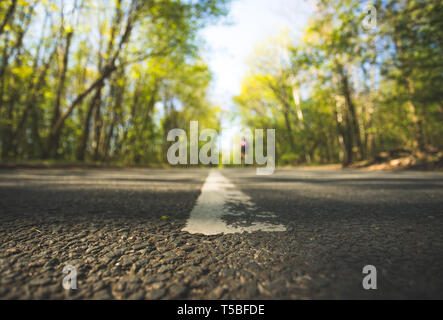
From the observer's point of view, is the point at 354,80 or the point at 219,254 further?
the point at 354,80

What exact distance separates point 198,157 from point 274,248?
3794 cm

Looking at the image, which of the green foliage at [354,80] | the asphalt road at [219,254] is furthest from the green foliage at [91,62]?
the asphalt road at [219,254]

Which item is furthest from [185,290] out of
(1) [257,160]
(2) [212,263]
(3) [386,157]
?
(1) [257,160]

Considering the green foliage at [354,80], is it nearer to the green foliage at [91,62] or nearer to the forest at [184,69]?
the forest at [184,69]

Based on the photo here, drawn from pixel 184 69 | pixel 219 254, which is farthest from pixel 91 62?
pixel 219 254

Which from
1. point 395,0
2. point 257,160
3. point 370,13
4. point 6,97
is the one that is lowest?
point 257,160

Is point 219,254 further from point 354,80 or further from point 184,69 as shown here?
point 354,80

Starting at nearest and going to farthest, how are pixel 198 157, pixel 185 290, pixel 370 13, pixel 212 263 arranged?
pixel 185 290 < pixel 212 263 < pixel 370 13 < pixel 198 157

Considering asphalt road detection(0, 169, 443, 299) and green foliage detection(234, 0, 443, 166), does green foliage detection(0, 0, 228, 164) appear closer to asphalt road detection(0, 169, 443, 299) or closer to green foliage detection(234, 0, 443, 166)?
green foliage detection(234, 0, 443, 166)

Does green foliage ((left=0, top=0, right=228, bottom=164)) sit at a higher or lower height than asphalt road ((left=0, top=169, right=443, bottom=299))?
higher

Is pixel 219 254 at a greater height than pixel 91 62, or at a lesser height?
lesser

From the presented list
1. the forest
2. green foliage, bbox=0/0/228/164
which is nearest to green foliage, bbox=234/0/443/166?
the forest
